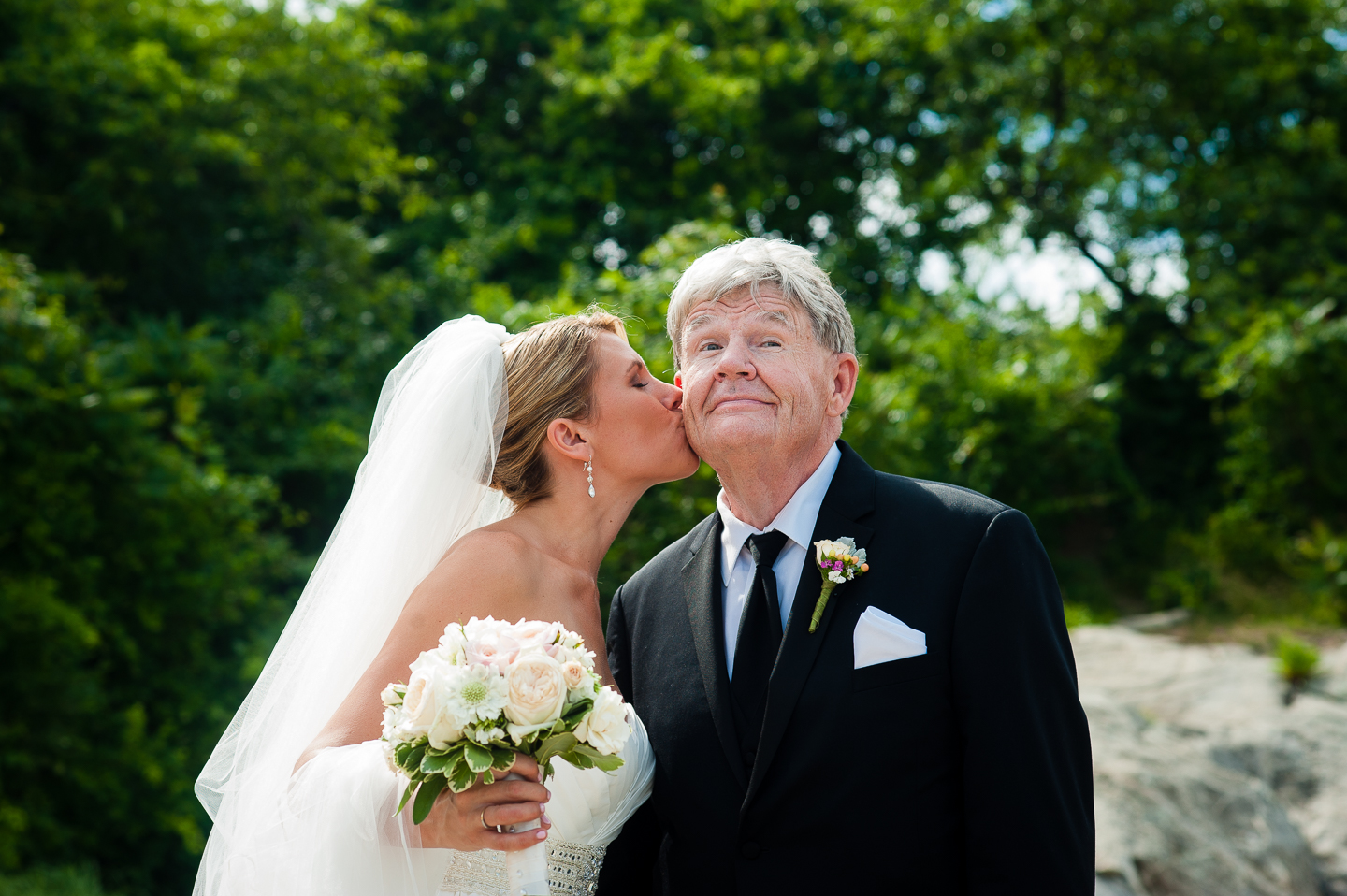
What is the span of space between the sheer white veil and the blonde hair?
0.06 meters

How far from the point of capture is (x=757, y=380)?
2.97 m

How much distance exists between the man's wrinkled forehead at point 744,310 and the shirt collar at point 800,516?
16.8 inches

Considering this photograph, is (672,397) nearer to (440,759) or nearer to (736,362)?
(736,362)

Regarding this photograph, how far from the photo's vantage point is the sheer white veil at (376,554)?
3219 mm

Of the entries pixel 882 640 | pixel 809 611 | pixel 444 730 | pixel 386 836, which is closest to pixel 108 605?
→ pixel 386 836

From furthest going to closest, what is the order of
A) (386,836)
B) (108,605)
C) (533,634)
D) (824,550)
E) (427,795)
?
(108,605)
(386,836)
(824,550)
(533,634)
(427,795)

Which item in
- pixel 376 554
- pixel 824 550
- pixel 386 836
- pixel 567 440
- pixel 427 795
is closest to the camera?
pixel 427 795

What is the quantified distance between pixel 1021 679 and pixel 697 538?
1128 millimetres

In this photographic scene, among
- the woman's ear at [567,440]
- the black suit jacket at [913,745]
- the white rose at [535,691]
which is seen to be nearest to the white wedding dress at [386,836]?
the black suit jacket at [913,745]

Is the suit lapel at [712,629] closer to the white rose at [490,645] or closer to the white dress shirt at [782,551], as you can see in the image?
the white dress shirt at [782,551]

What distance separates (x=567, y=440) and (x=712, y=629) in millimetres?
972

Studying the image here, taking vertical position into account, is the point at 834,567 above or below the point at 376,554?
below

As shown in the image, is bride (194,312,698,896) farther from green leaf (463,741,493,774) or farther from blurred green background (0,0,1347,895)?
blurred green background (0,0,1347,895)

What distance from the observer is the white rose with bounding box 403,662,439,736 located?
2334 mm
